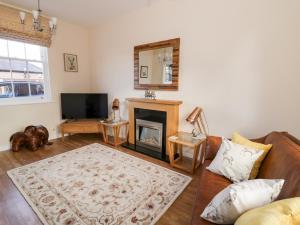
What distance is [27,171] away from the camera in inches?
99.9

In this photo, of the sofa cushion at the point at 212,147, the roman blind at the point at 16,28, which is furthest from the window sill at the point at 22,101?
the sofa cushion at the point at 212,147

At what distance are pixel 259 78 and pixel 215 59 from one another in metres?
0.67

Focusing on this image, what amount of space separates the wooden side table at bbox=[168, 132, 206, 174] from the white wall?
1.10 feet

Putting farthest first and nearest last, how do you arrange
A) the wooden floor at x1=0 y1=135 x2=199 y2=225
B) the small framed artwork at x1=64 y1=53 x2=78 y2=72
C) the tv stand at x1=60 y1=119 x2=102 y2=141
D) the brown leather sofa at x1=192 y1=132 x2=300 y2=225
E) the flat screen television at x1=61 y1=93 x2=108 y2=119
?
1. the small framed artwork at x1=64 y1=53 x2=78 y2=72
2. the flat screen television at x1=61 y1=93 x2=108 y2=119
3. the tv stand at x1=60 y1=119 x2=102 y2=141
4. the wooden floor at x1=0 y1=135 x2=199 y2=225
5. the brown leather sofa at x1=192 y1=132 x2=300 y2=225

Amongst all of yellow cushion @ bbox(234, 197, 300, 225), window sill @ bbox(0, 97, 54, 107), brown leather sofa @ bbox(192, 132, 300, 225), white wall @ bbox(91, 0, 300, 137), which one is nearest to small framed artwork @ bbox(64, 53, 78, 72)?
window sill @ bbox(0, 97, 54, 107)

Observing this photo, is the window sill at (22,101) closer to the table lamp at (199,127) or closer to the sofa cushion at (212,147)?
the table lamp at (199,127)

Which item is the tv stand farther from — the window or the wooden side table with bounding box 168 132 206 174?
the wooden side table with bounding box 168 132 206 174

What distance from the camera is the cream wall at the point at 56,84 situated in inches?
133

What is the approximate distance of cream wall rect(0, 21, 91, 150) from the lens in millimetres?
3391

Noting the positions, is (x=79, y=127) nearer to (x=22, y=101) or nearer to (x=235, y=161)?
(x=22, y=101)

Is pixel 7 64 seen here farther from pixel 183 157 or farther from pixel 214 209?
pixel 214 209

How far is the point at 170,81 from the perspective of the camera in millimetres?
3088

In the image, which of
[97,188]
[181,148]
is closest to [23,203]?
[97,188]

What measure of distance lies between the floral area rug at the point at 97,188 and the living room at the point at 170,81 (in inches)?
1.2
